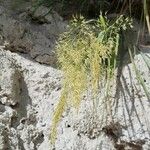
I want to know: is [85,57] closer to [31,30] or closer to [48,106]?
[48,106]

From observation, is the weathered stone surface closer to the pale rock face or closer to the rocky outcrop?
the pale rock face

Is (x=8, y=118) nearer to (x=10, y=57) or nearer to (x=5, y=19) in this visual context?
(x=10, y=57)

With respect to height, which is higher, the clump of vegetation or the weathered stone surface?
the clump of vegetation

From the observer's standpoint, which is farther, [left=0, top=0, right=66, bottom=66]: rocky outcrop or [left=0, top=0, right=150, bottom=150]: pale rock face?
[left=0, top=0, right=66, bottom=66]: rocky outcrop

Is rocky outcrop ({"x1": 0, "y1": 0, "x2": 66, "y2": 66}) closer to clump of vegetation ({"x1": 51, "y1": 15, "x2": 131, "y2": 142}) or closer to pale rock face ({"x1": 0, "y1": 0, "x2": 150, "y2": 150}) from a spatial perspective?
pale rock face ({"x1": 0, "y1": 0, "x2": 150, "y2": 150})

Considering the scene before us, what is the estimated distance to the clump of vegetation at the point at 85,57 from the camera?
2027 millimetres

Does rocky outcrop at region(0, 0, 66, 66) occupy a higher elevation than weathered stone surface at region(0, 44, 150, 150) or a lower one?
higher

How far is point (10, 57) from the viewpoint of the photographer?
7.79 feet

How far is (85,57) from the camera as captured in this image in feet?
7.02

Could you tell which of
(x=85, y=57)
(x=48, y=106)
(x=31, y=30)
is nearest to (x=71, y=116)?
(x=48, y=106)

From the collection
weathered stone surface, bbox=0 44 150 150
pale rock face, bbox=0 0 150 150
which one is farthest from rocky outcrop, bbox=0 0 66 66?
weathered stone surface, bbox=0 44 150 150

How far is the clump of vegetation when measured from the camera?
2027 mm

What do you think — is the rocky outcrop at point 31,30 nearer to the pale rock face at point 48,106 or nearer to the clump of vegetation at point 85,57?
the pale rock face at point 48,106

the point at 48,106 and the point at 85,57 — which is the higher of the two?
the point at 85,57
